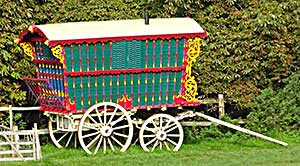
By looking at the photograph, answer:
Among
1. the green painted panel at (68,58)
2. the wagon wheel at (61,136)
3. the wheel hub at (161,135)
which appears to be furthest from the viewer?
the wagon wheel at (61,136)

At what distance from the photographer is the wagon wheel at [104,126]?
1459cm

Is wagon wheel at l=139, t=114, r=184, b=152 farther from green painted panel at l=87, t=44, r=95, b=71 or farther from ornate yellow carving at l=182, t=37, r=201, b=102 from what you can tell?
green painted panel at l=87, t=44, r=95, b=71

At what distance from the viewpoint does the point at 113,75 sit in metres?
14.5

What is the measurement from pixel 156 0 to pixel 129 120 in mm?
2819

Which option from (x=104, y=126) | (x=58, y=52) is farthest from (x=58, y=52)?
(x=104, y=126)

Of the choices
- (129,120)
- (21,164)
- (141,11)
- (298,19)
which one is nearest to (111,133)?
(129,120)

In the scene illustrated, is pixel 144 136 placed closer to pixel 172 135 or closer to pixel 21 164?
pixel 172 135

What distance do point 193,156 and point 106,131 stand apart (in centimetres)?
144

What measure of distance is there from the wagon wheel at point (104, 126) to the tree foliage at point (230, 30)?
6.53 feet

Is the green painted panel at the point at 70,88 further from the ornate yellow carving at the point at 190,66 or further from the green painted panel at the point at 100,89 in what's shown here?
the ornate yellow carving at the point at 190,66

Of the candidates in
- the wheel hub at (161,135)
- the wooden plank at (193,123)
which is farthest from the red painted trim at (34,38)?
the wooden plank at (193,123)

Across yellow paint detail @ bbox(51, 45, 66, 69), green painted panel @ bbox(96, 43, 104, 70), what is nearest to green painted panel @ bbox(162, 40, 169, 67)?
green painted panel @ bbox(96, 43, 104, 70)

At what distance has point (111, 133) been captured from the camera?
1480 centimetres

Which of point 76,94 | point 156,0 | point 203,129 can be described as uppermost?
point 156,0
